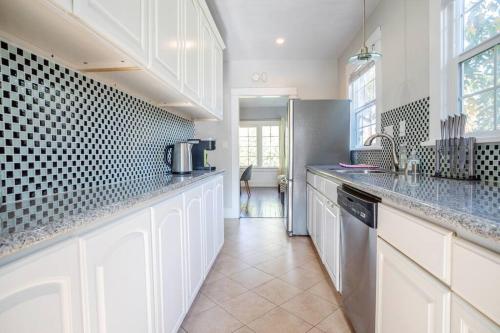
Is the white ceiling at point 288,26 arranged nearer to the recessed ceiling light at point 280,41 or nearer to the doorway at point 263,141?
the recessed ceiling light at point 280,41

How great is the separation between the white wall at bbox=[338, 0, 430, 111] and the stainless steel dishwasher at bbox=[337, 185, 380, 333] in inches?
44.3

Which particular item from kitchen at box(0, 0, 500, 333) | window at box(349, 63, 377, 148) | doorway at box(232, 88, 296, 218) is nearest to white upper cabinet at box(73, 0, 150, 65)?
kitchen at box(0, 0, 500, 333)

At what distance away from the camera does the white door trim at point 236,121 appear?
12.8 ft

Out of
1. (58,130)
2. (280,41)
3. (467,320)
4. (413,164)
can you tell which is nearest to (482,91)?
(413,164)

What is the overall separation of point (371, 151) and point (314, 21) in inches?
63.1

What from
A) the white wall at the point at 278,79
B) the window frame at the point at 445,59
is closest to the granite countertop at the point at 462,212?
the window frame at the point at 445,59

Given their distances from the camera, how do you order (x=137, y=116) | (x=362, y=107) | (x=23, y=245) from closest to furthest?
(x=23, y=245) < (x=137, y=116) < (x=362, y=107)

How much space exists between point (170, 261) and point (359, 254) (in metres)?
0.95

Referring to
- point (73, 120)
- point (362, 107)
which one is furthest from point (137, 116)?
point (362, 107)

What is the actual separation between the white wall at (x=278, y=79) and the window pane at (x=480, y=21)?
2.46m

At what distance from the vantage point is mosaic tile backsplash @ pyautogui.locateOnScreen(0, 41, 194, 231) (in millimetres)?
864

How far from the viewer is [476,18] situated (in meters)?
1.41

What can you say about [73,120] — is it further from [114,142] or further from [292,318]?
[292,318]

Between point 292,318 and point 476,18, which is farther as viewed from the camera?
point 292,318
